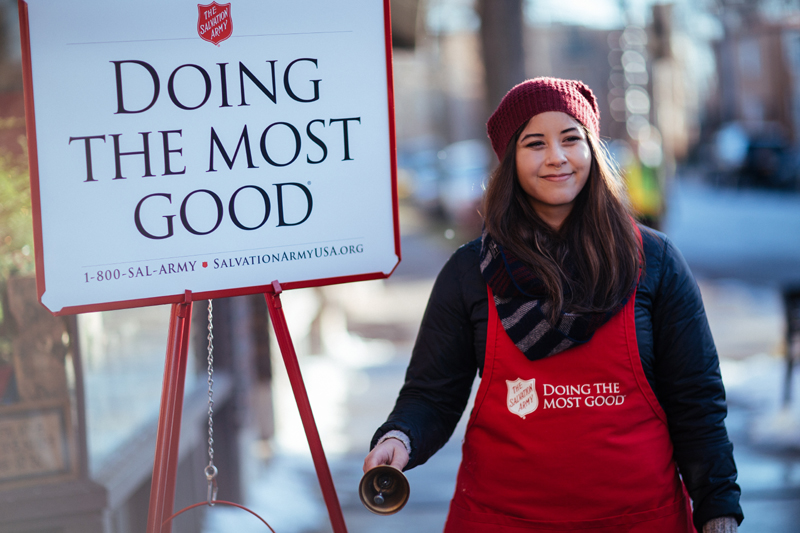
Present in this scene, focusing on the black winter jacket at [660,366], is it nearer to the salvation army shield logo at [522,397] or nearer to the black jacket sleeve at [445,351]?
the black jacket sleeve at [445,351]

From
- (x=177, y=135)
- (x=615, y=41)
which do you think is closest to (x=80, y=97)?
(x=177, y=135)

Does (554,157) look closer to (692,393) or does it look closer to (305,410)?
(692,393)

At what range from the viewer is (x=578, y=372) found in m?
1.76

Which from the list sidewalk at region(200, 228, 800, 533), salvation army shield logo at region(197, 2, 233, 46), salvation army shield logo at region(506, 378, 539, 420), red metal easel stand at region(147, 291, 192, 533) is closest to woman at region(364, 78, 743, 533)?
salvation army shield logo at region(506, 378, 539, 420)

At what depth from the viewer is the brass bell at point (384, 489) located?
159 cm

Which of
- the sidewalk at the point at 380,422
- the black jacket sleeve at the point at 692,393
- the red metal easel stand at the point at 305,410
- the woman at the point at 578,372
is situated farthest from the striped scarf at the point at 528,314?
the sidewalk at the point at 380,422

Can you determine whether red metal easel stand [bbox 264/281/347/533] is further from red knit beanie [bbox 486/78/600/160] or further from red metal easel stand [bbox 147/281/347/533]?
red knit beanie [bbox 486/78/600/160]

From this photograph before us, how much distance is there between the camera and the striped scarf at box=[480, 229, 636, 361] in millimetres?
1729

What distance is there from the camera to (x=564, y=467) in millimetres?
1758

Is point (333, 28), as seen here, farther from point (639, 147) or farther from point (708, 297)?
point (639, 147)

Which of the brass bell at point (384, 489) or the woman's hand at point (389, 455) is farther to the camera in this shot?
A: the woman's hand at point (389, 455)

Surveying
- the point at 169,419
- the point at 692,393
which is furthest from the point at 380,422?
the point at 692,393

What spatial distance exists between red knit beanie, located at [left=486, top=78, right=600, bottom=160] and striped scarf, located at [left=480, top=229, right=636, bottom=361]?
299 mm

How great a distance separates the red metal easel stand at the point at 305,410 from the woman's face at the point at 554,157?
0.67 meters
